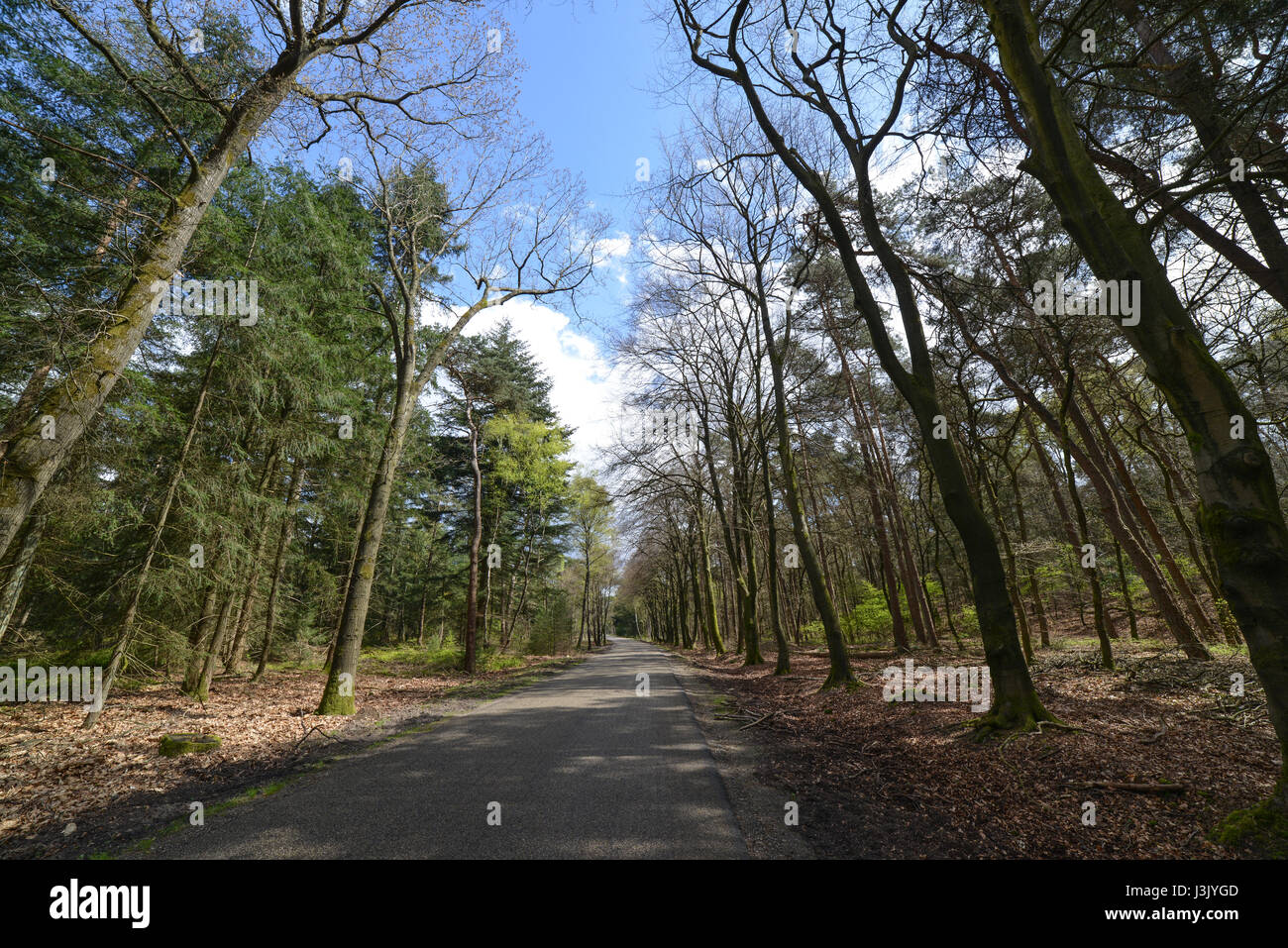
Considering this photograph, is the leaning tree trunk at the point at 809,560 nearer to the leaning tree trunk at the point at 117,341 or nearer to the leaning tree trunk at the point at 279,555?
the leaning tree trunk at the point at 117,341

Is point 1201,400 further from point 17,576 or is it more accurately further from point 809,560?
point 17,576

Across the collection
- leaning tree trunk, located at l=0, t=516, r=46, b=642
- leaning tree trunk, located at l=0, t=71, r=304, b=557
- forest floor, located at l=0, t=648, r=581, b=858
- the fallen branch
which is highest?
leaning tree trunk, located at l=0, t=71, r=304, b=557

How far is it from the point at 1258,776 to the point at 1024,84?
6.24m

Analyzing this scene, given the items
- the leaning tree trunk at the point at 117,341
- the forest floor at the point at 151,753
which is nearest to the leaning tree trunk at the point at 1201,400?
the forest floor at the point at 151,753

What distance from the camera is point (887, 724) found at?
6.59 metres

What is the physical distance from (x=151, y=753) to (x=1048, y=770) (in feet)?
31.6

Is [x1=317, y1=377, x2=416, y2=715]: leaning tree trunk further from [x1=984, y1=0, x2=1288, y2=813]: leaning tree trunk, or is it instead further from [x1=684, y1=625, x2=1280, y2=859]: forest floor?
[x1=984, y1=0, x2=1288, y2=813]: leaning tree trunk

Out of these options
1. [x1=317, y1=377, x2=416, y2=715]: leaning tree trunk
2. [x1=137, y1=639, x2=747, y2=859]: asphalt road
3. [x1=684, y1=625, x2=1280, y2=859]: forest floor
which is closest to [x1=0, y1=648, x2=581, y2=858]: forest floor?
[x1=317, y1=377, x2=416, y2=715]: leaning tree trunk

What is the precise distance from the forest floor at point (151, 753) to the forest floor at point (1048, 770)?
514 centimetres

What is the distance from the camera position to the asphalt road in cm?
311

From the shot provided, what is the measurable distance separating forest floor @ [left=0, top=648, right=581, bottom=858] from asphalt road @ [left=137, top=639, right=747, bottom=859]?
2.32 ft

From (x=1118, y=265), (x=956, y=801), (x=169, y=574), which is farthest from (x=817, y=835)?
(x=169, y=574)

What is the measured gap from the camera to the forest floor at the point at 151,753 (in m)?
3.82

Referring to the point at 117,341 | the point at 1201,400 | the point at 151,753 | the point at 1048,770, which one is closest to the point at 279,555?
the point at 151,753
